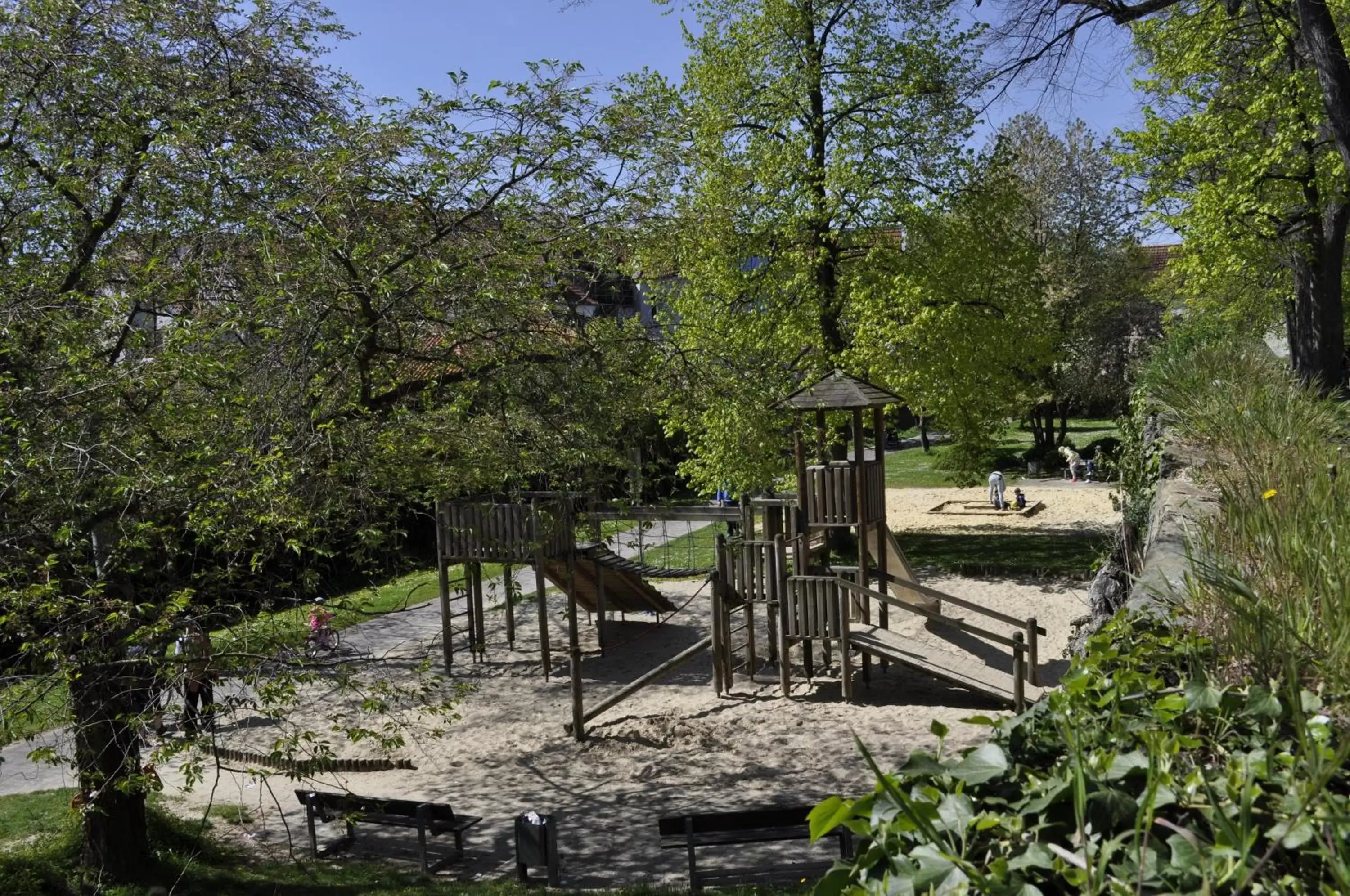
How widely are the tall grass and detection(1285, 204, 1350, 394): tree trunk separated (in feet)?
27.2

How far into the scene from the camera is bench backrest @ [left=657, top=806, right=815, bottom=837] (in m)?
7.93

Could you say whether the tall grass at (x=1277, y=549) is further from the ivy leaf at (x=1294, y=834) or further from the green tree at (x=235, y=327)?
the green tree at (x=235, y=327)

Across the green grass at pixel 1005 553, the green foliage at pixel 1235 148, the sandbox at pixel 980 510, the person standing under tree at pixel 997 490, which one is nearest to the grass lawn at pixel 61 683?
the green foliage at pixel 1235 148

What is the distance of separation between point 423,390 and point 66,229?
3108 mm

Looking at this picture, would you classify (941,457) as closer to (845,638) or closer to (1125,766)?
(845,638)

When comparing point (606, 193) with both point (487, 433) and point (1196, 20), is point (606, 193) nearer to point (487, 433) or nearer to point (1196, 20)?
point (487, 433)

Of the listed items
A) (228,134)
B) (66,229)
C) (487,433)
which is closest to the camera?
(66,229)

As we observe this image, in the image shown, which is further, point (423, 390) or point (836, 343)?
point (836, 343)

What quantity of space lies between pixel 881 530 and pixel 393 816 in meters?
8.21

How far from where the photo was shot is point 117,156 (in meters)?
8.55

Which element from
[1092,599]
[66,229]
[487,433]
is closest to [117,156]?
[66,229]

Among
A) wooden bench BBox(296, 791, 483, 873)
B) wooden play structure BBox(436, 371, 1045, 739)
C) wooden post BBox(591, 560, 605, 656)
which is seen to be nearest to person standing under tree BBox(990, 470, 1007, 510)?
wooden play structure BBox(436, 371, 1045, 739)

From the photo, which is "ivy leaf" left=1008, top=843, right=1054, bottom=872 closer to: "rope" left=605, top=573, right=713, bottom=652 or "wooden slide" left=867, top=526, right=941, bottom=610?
"wooden slide" left=867, top=526, right=941, bottom=610

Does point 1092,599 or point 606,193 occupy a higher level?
point 606,193
